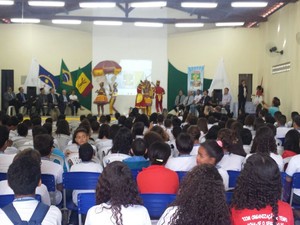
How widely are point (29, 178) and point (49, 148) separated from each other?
1833mm

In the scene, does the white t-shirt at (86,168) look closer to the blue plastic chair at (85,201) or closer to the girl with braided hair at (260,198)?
the blue plastic chair at (85,201)

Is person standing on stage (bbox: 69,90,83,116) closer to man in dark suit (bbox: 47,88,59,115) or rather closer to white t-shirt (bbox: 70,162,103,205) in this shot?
man in dark suit (bbox: 47,88,59,115)

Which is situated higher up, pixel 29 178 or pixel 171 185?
pixel 29 178

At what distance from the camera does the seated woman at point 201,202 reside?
5.96ft

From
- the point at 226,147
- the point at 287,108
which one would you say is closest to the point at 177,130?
the point at 226,147

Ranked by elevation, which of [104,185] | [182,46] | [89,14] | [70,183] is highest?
[89,14]

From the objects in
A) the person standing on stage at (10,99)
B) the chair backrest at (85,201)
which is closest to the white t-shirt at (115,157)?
A: the chair backrest at (85,201)

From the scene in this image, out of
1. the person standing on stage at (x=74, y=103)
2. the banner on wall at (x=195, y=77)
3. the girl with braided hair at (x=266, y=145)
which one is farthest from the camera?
the banner on wall at (x=195, y=77)

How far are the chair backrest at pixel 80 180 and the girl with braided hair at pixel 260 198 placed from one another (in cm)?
153

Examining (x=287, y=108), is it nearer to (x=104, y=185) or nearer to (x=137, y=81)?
(x=137, y=81)

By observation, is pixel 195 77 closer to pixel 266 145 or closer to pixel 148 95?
pixel 148 95

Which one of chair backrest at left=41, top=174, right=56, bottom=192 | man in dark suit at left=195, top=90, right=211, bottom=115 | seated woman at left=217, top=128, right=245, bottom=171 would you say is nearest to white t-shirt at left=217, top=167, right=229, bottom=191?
seated woman at left=217, top=128, right=245, bottom=171

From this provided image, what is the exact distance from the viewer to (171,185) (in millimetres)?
3088

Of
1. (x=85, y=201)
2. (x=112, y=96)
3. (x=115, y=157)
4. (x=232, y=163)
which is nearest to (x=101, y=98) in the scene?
(x=112, y=96)
